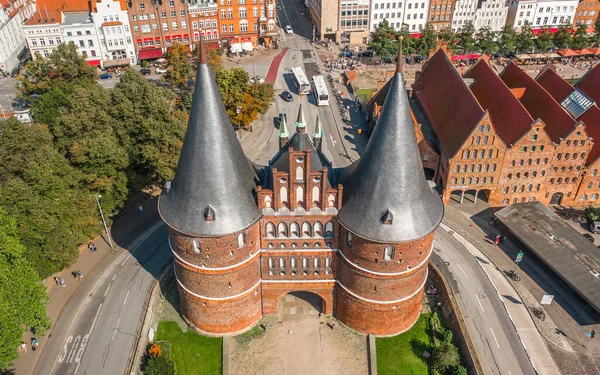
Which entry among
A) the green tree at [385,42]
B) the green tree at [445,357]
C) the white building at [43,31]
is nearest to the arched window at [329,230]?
the green tree at [445,357]

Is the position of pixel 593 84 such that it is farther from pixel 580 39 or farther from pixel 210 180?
pixel 210 180

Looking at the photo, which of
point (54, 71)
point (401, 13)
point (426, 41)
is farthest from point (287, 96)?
point (401, 13)

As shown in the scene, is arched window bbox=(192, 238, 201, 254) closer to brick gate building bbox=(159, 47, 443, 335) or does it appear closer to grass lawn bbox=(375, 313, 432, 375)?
brick gate building bbox=(159, 47, 443, 335)

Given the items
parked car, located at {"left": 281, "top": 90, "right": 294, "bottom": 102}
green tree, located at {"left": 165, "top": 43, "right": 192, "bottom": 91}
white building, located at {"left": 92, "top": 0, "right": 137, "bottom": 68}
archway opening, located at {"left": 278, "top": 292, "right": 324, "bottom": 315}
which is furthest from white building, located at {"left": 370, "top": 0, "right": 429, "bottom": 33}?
archway opening, located at {"left": 278, "top": 292, "right": 324, "bottom": 315}

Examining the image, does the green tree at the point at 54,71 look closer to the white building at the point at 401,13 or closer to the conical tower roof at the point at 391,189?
the conical tower roof at the point at 391,189

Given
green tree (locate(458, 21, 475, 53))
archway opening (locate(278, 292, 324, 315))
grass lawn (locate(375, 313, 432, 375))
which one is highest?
green tree (locate(458, 21, 475, 53))
